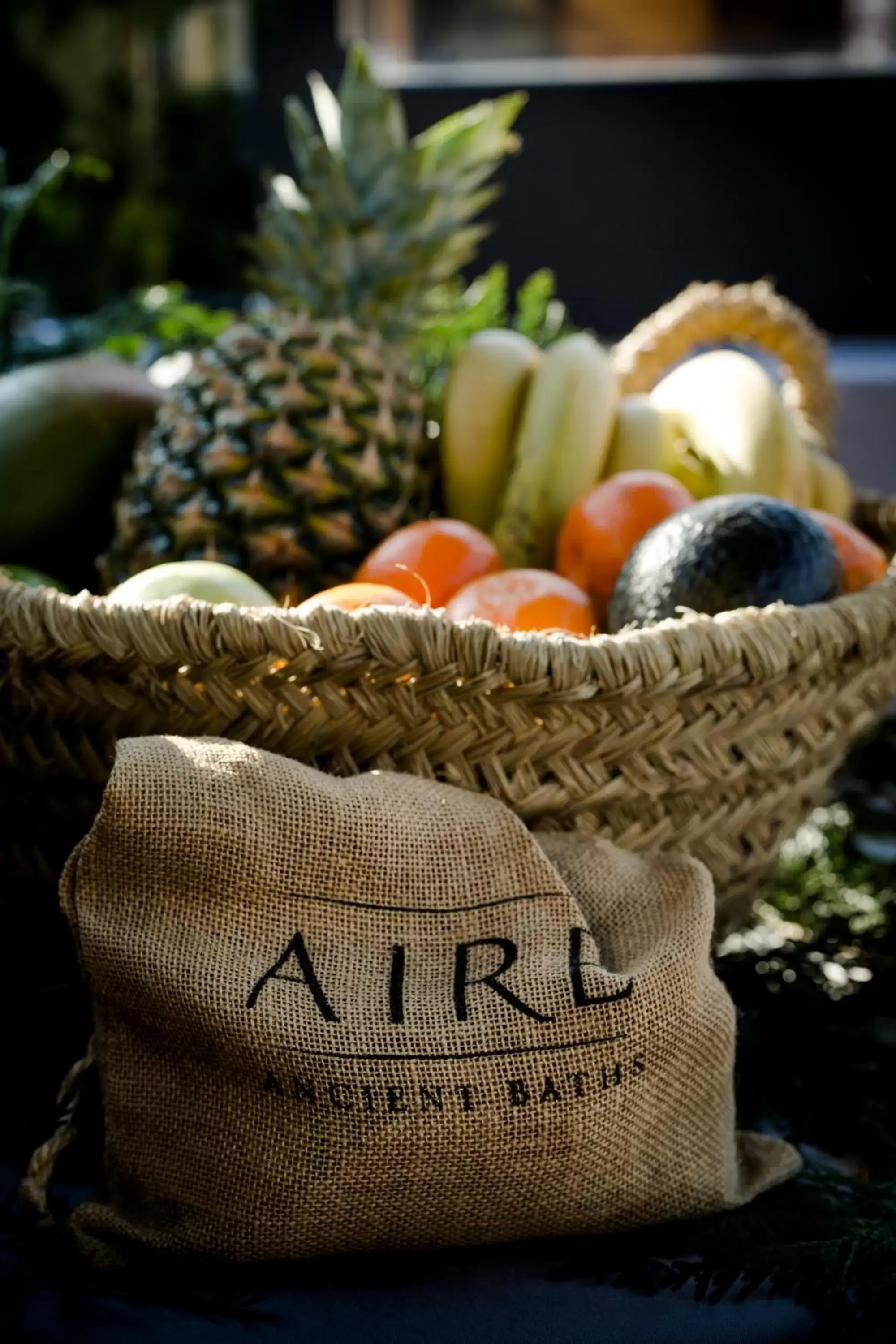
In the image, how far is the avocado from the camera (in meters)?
0.61

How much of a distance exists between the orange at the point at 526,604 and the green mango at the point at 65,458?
329 millimetres

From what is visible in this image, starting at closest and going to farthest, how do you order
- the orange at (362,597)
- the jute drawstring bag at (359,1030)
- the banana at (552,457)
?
the jute drawstring bag at (359,1030) → the orange at (362,597) → the banana at (552,457)

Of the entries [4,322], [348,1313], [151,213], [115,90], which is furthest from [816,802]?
[115,90]

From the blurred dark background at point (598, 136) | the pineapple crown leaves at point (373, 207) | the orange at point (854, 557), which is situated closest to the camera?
the orange at point (854, 557)

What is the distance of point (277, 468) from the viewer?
2.56 ft

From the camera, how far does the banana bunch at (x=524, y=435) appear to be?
82cm

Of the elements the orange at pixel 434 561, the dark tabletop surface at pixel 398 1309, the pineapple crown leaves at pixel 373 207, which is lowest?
the dark tabletop surface at pixel 398 1309

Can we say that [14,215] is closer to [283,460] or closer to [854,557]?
[283,460]

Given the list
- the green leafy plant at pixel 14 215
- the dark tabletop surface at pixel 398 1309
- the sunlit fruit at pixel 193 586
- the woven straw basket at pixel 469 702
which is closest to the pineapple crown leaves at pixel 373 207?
the green leafy plant at pixel 14 215

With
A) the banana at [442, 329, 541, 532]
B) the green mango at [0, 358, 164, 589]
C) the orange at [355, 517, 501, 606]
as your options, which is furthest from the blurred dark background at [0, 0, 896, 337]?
the orange at [355, 517, 501, 606]

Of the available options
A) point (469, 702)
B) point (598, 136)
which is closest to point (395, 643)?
point (469, 702)

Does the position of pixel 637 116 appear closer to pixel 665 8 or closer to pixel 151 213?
pixel 665 8

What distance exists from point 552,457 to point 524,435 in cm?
2

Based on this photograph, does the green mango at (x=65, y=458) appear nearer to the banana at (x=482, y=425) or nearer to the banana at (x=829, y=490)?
the banana at (x=482, y=425)
